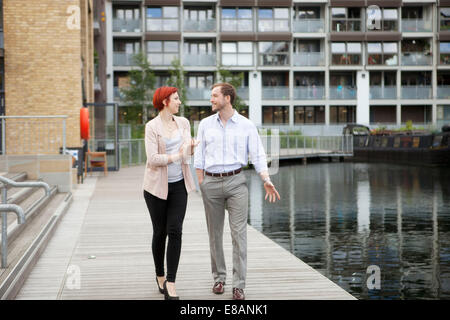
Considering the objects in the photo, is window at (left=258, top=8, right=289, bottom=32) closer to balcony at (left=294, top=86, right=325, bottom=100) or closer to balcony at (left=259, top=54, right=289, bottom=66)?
balcony at (left=259, top=54, right=289, bottom=66)

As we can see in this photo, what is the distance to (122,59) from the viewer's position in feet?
177

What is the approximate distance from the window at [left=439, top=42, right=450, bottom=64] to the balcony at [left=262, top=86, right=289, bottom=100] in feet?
44.4

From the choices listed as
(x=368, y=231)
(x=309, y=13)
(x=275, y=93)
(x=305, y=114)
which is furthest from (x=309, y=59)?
(x=368, y=231)

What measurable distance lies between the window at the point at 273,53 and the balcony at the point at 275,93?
1.93m

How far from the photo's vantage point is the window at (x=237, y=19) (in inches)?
2158

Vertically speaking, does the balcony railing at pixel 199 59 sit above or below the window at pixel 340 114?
above

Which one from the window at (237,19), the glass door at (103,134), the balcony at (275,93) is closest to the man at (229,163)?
the glass door at (103,134)

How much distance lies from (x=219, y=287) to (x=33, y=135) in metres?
11.6

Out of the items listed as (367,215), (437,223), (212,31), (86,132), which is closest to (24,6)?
(86,132)

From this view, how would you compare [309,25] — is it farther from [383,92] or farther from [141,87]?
[141,87]

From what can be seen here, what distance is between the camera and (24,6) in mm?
19703

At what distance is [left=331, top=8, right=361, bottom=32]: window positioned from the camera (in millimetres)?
56156

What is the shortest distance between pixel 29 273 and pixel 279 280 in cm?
259

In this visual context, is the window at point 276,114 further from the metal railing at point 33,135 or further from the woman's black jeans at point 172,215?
the woman's black jeans at point 172,215
